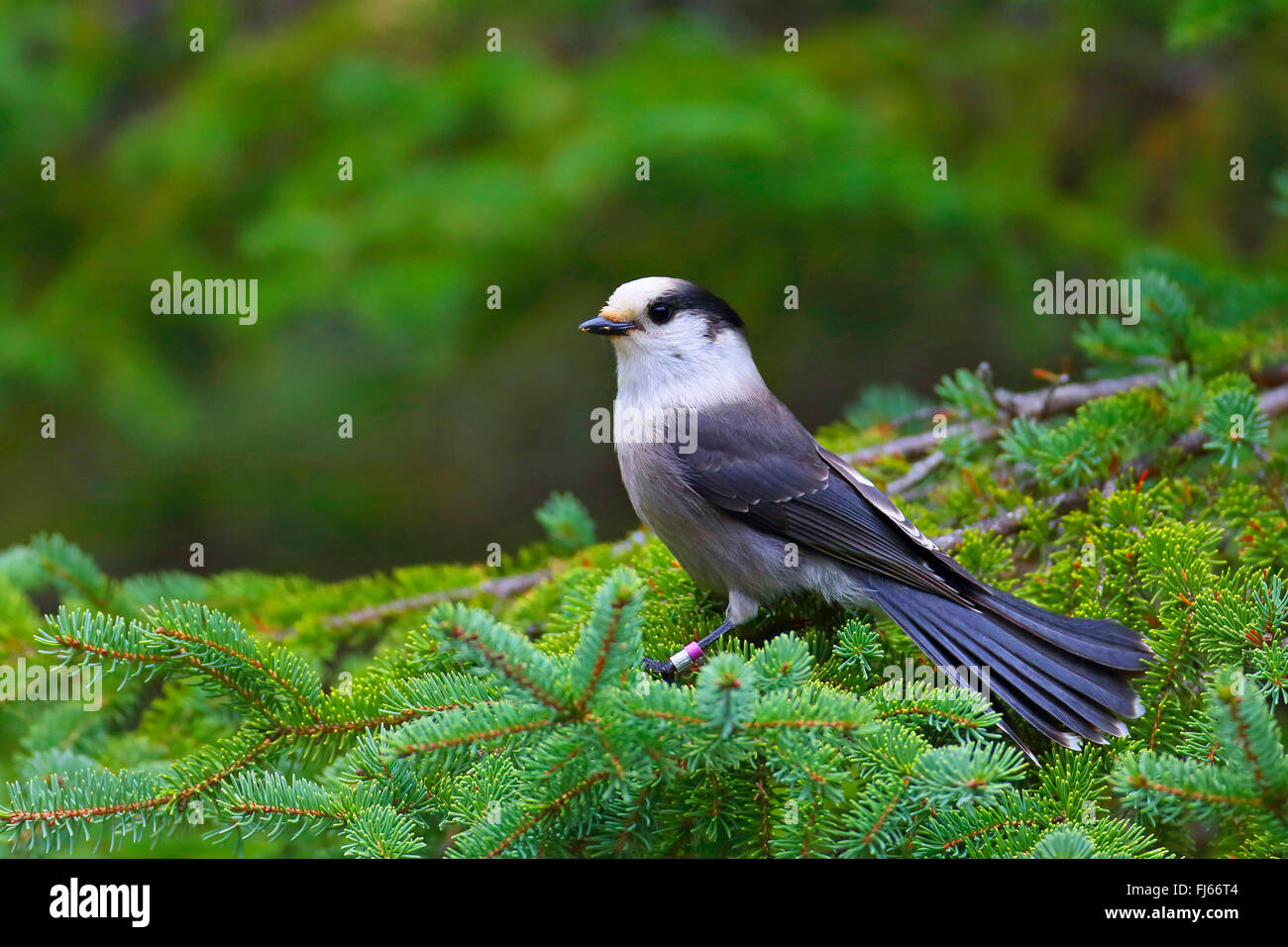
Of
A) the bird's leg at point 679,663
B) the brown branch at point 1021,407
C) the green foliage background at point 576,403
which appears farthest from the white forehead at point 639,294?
the bird's leg at point 679,663

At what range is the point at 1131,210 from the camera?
15.5 ft

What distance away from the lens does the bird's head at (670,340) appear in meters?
3.15

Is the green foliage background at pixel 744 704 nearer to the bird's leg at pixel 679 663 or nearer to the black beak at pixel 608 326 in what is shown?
the bird's leg at pixel 679 663

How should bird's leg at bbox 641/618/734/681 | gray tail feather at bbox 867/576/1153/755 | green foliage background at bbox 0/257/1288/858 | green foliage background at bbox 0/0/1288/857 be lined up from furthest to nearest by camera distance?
bird's leg at bbox 641/618/734/681 → gray tail feather at bbox 867/576/1153/755 → green foliage background at bbox 0/0/1288/857 → green foliage background at bbox 0/257/1288/858

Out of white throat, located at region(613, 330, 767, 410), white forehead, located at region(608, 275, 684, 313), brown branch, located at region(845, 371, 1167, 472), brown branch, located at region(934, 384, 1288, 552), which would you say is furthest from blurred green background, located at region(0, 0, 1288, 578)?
brown branch, located at region(934, 384, 1288, 552)

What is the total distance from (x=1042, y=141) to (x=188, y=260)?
12.5ft

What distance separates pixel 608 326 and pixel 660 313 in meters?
0.17

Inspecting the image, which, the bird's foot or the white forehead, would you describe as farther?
the white forehead

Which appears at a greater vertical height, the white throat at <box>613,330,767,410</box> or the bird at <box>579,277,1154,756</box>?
the white throat at <box>613,330,767,410</box>

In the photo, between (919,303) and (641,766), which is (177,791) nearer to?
(641,766)

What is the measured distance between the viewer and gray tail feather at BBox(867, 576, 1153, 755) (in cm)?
213

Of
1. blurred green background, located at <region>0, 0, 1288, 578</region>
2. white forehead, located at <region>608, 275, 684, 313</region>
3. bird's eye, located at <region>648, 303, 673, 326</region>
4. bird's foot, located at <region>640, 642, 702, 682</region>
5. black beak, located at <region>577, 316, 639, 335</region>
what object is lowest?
bird's foot, located at <region>640, 642, 702, 682</region>

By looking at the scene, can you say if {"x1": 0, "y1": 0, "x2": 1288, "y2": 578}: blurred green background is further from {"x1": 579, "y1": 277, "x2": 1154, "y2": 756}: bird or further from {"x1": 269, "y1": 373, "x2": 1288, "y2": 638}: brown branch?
{"x1": 269, "y1": 373, "x2": 1288, "y2": 638}: brown branch

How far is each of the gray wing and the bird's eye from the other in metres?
0.33
